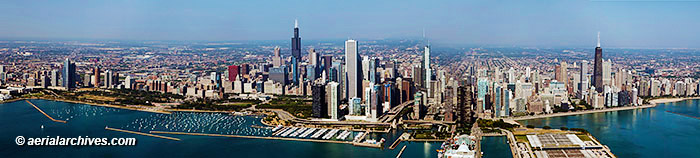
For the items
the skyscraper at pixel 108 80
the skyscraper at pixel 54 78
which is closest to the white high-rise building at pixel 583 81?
the skyscraper at pixel 108 80

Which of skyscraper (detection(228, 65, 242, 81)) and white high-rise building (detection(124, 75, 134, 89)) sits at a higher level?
skyscraper (detection(228, 65, 242, 81))

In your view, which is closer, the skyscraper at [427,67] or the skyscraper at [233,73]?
the skyscraper at [427,67]

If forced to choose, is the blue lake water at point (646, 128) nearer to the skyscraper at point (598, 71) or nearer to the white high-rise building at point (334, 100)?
the skyscraper at point (598, 71)

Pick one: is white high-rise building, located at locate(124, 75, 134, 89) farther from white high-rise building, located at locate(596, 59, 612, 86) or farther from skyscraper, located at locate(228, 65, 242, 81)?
white high-rise building, located at locate(596, 59, 612, 86)

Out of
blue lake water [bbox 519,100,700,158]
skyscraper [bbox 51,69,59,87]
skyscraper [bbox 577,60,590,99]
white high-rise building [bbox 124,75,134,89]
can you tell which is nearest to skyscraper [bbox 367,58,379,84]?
blue lake water [bbox 519,100,700,158]

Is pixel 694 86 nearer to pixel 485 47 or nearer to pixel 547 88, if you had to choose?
pixel 547 88

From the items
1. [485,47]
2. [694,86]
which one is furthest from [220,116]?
[694,86]
